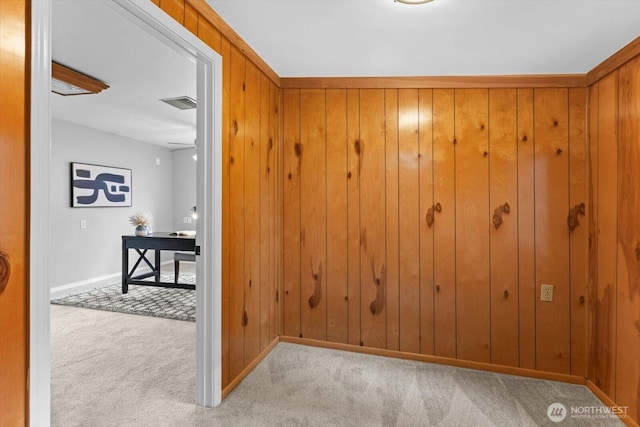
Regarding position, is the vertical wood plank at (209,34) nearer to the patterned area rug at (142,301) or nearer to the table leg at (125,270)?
the patterned area rug at (142,301)

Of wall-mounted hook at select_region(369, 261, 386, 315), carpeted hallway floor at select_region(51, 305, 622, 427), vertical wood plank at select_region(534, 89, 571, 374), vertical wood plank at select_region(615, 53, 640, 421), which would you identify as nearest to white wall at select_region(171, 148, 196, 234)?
carpeted hallway floor at select_region(51, 305, 622, 427)

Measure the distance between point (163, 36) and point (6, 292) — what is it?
1219 mm

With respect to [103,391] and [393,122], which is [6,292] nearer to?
[103,391]

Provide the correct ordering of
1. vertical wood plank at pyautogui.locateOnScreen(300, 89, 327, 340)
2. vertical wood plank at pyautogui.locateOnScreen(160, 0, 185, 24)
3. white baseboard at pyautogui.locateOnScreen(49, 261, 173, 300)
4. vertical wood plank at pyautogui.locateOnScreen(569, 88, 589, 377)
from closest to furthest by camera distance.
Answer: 1. vertical wood plank at pyautogui.locateOnScreen(160, 0, 185, 24)
2. vertical wood plank at pyautogui.locateOnScreen(569, 88, 589, 377)
3. vertical wood plank at pyautogui.locateOnScreen(300, 89, 327, 340)
4. white baseboard at pyautogui.locateOnScreen(49, 261, 173, 300)

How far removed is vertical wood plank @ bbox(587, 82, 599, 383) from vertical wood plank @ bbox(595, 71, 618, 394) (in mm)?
34

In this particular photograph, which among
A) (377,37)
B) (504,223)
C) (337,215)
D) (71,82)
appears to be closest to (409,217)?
(337,215)

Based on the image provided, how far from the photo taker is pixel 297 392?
2.18 m

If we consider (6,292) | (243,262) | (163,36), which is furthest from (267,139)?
(6,292)

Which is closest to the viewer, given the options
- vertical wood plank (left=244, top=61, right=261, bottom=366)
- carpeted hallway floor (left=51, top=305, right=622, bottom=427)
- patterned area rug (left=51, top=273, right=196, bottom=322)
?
carpeted hallway floor (left=51, top=305, right=622, bottom=427)

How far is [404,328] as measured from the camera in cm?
271

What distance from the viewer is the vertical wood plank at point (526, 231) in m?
2.52

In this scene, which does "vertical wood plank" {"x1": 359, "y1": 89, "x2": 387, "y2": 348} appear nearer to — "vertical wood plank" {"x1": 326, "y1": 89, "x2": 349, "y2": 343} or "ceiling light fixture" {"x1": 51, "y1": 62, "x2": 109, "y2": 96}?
"vertical wood plank" {"x1": 326, "y1": 89, "x2": 349, "y2": 343}

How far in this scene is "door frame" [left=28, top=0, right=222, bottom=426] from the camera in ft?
3.37

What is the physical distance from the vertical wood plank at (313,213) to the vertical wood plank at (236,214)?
649 mm
